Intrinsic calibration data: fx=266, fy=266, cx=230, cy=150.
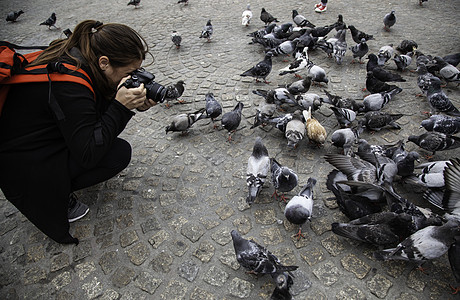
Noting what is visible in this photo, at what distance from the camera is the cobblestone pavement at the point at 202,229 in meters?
3.01

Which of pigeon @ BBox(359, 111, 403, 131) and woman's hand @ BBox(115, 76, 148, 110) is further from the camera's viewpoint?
pigeon @ BBox(359, 111, 403, 131)

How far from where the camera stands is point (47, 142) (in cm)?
298

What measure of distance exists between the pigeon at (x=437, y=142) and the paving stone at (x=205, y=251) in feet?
12.2

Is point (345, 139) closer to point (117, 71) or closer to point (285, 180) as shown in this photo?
point (285, 180)

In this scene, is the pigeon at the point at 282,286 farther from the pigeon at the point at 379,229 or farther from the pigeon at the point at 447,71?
the pigeon at the point at 447,71

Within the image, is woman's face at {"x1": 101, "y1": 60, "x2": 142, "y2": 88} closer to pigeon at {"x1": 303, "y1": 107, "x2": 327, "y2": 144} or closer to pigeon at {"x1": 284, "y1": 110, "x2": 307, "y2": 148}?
pigeon at {"x1": 284, "y1": 110, "x2": 307, "y2": 148}

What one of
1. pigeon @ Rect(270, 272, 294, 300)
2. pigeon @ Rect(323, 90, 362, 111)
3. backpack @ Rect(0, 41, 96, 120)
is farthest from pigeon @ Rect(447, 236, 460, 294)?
backpack @ Rect(0, 41, 96, 120)

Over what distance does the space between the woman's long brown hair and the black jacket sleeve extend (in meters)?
0.35

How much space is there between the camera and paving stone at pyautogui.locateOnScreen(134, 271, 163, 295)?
3.03 metres

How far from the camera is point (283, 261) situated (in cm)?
324

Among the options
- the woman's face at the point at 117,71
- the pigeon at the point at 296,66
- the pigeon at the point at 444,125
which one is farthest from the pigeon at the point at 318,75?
the woman's face at the point at 117,71

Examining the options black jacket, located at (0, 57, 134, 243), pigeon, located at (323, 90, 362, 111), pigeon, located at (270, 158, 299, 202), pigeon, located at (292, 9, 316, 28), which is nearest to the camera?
black jacket, located at (0, 57, 134, 243)

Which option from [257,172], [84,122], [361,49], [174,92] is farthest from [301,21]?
[84,122]

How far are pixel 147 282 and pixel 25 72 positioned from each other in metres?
2.59
